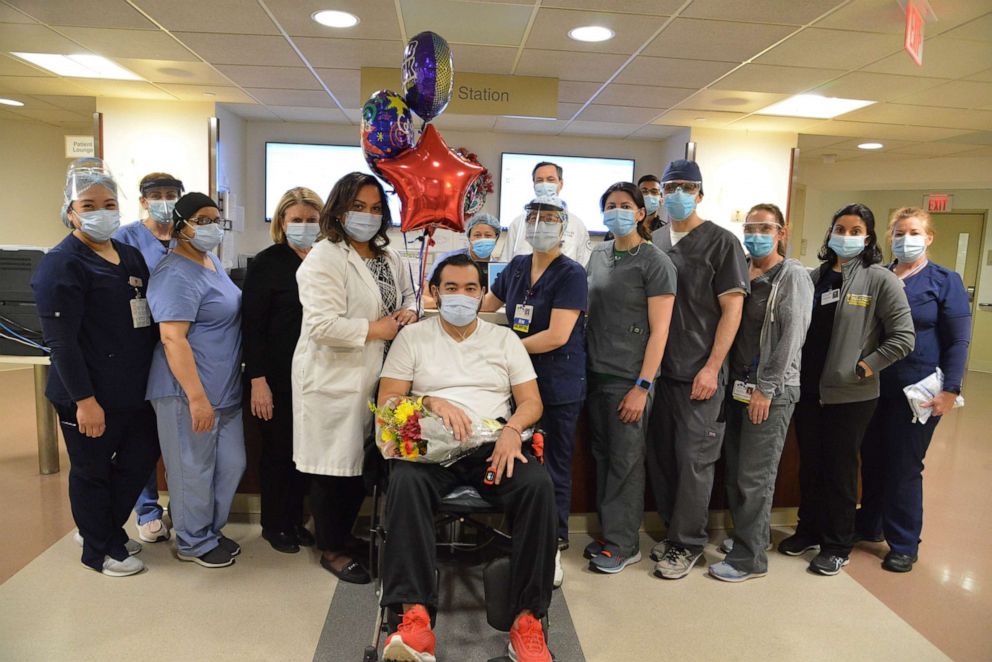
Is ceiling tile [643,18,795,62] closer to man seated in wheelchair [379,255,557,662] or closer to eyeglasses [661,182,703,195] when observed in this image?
eyeglasses [661,182,703,195]

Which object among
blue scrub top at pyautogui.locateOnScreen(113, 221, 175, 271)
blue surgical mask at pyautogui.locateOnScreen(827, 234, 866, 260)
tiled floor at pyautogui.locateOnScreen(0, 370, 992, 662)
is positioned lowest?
tiled floor at pyautogui.locateOnScreen(0, 370, 992, 662)

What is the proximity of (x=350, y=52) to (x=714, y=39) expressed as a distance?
248 centimetres

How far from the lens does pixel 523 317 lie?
256 centimetres

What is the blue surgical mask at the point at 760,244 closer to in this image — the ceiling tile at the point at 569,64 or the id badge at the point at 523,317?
the id badge at the point at 523,317

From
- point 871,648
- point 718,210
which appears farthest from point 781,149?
point 871,648

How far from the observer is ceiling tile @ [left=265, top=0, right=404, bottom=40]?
3.62 metres

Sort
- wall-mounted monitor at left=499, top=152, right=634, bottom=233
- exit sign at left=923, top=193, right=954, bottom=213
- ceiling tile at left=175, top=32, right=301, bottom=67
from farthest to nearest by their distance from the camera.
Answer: exit sign at left=923, top=193, right=954, bottom=213
wall-mounted monitor at left=499, top=152, right=634, bottom=233
ceiling tile at left=175, top=32, right=301, bottom=67

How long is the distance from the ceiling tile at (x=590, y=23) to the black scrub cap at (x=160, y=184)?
223 centimetres

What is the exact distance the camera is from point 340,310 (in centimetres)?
230

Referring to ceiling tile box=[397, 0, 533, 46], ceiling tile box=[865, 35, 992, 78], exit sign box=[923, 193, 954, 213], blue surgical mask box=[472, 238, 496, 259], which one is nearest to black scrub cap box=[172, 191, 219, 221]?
blue surgical mask box=[472, 238, 496, 259]

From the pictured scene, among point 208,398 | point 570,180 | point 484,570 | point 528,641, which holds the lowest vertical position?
point 528,641

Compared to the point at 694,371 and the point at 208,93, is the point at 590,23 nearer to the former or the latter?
the point at 694,371

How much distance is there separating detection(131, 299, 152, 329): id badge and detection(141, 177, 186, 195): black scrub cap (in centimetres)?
83

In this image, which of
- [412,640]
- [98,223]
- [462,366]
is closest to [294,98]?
[98,223]
